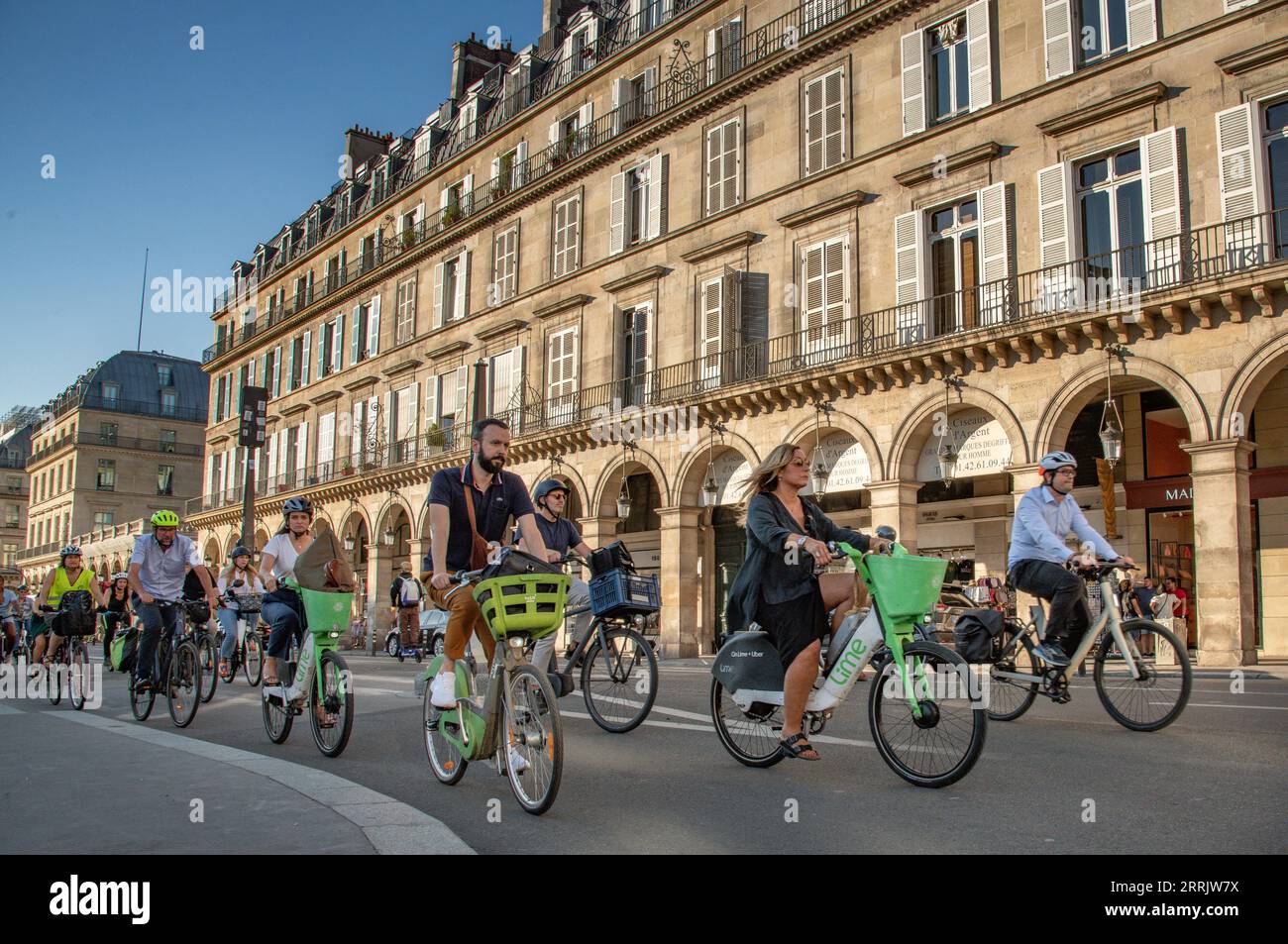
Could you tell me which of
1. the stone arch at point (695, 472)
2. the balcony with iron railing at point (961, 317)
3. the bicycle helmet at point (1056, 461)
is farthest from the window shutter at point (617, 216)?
the bicycle helmet at point (1056, 461)

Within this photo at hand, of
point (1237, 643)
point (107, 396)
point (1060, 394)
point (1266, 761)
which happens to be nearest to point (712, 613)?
point (1060, 394)

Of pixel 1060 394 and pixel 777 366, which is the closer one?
pixel 1060 394

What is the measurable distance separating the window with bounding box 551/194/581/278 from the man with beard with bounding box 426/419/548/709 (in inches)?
988

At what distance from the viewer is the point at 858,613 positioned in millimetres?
5438

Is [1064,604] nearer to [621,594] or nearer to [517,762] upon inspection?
[621,594]

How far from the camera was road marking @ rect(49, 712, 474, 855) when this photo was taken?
3.86 meters

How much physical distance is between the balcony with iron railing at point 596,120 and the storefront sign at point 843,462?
9.01 metres

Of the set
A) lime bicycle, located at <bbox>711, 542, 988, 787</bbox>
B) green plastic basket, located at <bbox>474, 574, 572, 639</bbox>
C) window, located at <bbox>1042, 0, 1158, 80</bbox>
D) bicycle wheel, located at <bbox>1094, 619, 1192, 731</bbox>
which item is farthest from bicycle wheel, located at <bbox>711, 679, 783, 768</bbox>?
window, located at <bbox>1042, 0, 1158, 80</bbox>

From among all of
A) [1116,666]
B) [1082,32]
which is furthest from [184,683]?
[1082,32]

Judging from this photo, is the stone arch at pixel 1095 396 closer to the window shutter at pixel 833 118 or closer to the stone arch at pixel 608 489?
the window shutter at pixel 833 118

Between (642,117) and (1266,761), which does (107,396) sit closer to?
(642,117)

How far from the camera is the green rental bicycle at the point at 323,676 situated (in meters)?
6.62

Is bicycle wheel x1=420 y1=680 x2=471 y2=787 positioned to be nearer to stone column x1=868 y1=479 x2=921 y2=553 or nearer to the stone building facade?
the stone building facade
